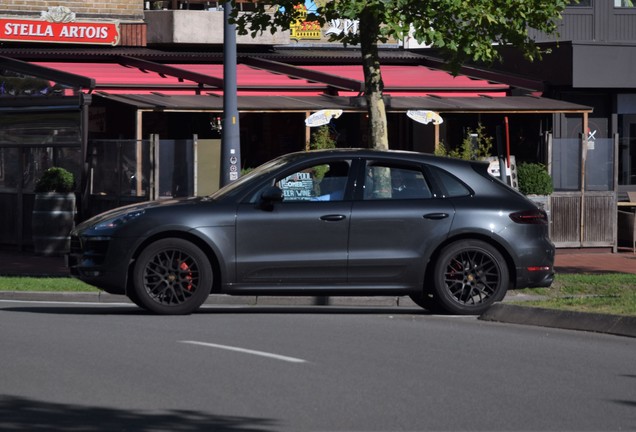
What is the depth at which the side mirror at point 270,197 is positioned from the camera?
1296 centimetres

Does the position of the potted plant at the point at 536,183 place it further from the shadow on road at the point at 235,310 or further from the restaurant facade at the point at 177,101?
the shadow on road at the point at 235,310

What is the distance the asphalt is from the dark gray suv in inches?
17.9

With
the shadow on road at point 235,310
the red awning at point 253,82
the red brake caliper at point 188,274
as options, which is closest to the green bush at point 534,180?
the red awning at point 253,82

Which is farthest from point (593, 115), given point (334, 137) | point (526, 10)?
point (526, 10)

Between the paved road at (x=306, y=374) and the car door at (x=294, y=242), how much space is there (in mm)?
411

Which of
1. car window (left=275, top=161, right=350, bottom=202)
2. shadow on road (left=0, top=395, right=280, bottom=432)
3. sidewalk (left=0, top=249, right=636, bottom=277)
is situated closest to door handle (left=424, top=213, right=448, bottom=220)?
car window (left=275, top=161, right=350, bottom=202)

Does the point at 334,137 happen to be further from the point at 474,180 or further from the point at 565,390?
the point at 565,390

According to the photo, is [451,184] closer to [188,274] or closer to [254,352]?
[188,274]

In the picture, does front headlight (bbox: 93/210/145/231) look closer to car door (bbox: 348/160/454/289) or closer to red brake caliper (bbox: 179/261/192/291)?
red brake caliper (bbox: 179/261/192/291)

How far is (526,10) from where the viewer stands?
17.6 metres

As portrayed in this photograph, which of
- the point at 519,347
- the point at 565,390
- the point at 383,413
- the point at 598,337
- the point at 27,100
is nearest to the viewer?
the point at 383,413

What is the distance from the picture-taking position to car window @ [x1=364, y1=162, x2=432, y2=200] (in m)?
13.4

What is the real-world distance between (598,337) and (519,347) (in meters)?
1.16

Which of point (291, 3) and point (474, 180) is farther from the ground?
point (291, 3)
